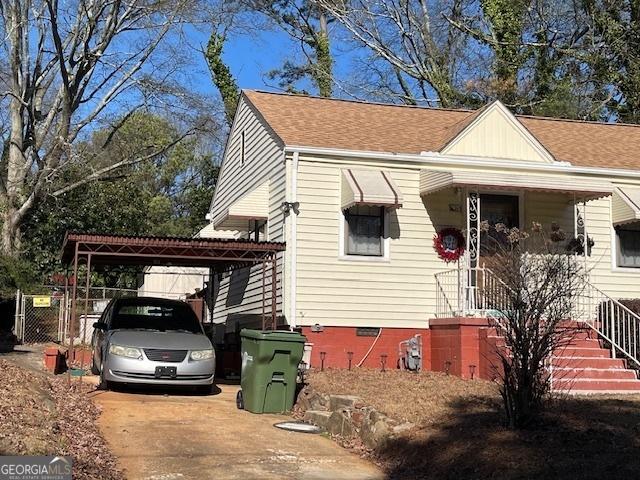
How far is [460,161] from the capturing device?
15.3 m

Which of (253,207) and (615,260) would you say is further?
(615,260)

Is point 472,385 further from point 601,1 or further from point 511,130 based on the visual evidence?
point 601,1

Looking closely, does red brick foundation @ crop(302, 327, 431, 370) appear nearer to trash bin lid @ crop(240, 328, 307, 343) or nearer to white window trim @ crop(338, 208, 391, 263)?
white window trim @ crop(338, 208, 391, 263)

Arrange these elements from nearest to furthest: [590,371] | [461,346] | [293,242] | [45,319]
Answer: [590,371] → [461,346] → [293,242] → [45,319]

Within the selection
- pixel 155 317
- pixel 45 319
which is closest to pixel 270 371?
pixel 155 317

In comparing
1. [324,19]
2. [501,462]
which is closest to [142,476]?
[501,462]

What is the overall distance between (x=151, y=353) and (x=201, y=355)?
2.54 feet

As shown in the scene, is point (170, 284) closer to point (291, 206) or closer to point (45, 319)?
point (45, 319)

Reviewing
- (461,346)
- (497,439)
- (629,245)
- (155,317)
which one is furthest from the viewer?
(629,245)

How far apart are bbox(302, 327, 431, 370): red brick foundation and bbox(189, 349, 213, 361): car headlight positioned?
8.52 ft

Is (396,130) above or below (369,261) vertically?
above

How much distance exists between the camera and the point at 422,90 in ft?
116

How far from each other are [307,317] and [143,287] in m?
19.7

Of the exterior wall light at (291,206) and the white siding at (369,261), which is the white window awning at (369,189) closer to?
the white siding at (369,261)
